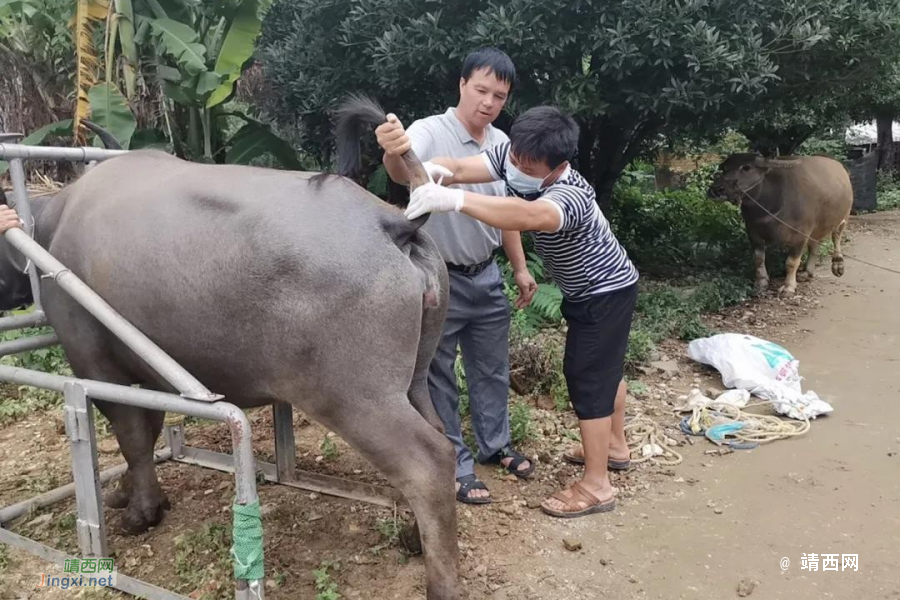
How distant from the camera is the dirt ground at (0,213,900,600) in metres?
2.54

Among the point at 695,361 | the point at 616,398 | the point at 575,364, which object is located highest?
the point at 575,364

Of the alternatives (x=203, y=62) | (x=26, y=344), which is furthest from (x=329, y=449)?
(x=203, y=62)

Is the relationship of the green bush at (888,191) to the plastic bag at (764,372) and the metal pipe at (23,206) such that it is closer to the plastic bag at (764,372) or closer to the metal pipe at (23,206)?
the plastic bag at (764,372)

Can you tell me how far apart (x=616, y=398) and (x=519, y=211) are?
49.3 inches

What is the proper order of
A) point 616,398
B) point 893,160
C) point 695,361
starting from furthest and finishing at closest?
1. point 893,160
2. point 695,361
3. point 616,398

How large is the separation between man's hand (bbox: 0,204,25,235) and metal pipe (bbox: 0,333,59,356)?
1.52 ft

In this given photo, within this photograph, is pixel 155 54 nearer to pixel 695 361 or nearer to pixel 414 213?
pixel 414 213

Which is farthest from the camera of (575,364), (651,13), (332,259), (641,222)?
(641,222)

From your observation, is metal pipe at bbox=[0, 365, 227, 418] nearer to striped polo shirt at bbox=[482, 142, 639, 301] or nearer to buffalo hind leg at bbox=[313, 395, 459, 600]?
buffalo hind leg at bbox=[313, 395, 459, 600]

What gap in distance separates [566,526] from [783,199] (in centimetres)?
526

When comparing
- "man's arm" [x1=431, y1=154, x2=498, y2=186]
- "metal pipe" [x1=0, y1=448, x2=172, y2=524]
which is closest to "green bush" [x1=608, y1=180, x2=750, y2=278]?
"man's arm" [x1=431, y1=154, x2=498, y2=186]

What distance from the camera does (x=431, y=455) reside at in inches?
82.7

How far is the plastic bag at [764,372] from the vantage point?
13.3 feet

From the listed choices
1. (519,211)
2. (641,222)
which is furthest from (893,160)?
(519,211)
